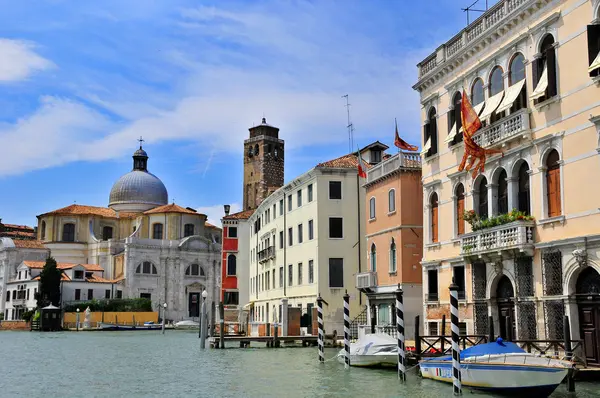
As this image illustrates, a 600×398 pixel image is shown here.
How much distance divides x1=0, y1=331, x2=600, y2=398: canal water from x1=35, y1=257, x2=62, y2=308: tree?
4380 cm

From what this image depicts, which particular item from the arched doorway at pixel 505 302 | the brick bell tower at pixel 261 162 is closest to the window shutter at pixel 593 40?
the arched doorway at pixel 505 302

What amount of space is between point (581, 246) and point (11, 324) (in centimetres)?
6885

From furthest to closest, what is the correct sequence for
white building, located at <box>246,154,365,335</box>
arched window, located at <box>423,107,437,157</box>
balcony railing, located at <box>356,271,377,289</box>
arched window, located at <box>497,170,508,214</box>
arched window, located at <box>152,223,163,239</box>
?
arched window, located at <box>152,223,163,239</box>
white building, located at <box>246,154,365,335</box>
balcony railing, located at <box>356,271,377,289</box>
arched window, located at <box>423,107,437,157</box>
arched window, located at <box>497,170,508,214</box>

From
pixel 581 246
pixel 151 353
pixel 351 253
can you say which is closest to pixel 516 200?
pixel 581 246

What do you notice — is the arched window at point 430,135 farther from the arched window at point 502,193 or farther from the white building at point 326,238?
the white building at point 326,238

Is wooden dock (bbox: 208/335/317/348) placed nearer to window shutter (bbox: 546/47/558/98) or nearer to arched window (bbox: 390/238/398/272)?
arched window (bbox: 390/238/398/272)

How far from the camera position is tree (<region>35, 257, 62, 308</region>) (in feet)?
247

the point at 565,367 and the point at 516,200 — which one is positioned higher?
the point at 516,200

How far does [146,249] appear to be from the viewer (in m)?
85.4

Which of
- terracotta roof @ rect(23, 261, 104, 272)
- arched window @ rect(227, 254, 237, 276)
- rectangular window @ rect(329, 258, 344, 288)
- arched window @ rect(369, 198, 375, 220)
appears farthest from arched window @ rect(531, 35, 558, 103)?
terracotta roof @ rect(23, 261, 104, 272)

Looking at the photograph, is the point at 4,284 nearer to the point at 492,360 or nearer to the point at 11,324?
the point at 11,324

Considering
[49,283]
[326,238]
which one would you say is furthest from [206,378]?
[49,283]

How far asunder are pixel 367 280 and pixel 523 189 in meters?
11.4

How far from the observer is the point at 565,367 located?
51.5 feet
